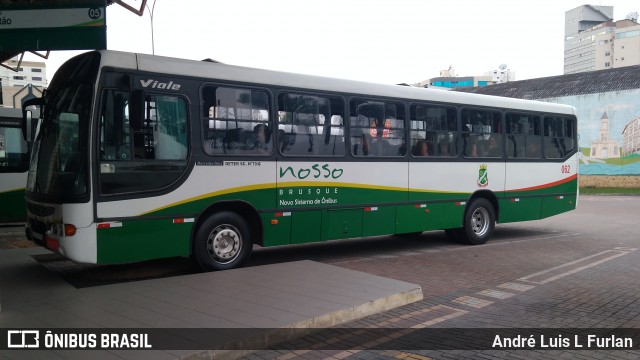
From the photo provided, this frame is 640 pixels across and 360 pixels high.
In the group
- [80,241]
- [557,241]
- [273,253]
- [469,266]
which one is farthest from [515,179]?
[80,241]

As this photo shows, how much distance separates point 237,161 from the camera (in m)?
8.15

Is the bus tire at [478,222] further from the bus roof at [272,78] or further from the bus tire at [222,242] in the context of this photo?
the bus tire at [222,242]

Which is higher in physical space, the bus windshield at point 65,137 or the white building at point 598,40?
the white building at point 598,40

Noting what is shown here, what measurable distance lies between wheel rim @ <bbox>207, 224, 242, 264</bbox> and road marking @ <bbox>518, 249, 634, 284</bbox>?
4.49 meters

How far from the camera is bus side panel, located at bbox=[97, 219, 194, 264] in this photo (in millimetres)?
6910

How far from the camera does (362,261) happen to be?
9617 mm

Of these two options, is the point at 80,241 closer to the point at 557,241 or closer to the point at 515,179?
the point at 515,179

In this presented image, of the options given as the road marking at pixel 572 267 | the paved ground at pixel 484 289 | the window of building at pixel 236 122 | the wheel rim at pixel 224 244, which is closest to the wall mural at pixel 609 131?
the paved ground at pixel 484 289

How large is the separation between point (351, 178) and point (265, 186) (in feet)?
5.87

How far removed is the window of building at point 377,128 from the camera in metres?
9.60

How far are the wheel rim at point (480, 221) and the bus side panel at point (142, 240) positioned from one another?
22.5ft

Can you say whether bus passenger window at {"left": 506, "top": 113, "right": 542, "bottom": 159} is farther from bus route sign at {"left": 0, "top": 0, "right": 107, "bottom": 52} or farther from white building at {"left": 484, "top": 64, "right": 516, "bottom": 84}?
white building at {"left": 484, "top": 64, "right": 516, "bottom": 84}

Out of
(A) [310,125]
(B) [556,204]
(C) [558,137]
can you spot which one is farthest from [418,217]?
(C) [558,137]

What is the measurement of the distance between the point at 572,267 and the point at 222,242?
239 inches
